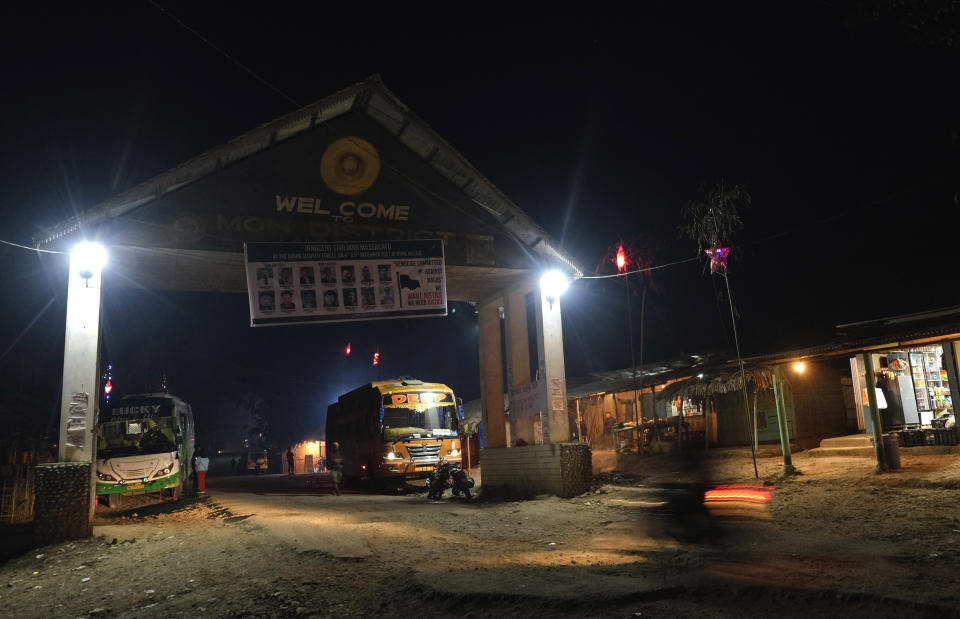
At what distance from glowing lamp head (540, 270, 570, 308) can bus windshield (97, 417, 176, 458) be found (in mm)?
11922

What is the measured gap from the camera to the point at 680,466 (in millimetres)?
18578

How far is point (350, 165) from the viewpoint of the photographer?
13.0m

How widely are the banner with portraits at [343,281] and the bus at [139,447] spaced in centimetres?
807

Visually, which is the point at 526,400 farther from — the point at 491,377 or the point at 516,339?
the point at 491,377

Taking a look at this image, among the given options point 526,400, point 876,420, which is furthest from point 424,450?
point 876,420

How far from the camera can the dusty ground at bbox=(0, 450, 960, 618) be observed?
4.87 metres

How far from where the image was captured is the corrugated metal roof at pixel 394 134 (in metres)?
11.1

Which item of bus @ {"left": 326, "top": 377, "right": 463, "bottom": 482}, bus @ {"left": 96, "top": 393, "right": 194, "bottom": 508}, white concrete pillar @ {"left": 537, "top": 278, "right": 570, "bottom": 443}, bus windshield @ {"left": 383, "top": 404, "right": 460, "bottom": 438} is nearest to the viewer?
white concrete pillar @ {"left": 537, "top": 278, "right": 570, "bottom": 443}

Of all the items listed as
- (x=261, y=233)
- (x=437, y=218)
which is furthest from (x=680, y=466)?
(x=261, y=233)

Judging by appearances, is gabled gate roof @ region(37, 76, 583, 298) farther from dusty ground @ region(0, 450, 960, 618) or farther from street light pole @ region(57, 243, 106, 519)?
dusty ground @ region(0, 450, 960, 618)

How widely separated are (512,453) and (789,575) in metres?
9.88

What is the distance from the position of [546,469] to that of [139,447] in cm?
1194

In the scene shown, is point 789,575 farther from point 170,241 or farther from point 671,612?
point 170,241

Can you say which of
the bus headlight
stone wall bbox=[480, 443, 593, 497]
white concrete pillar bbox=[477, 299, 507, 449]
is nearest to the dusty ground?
stone wall bbox=[480, 443, 593, 497]
